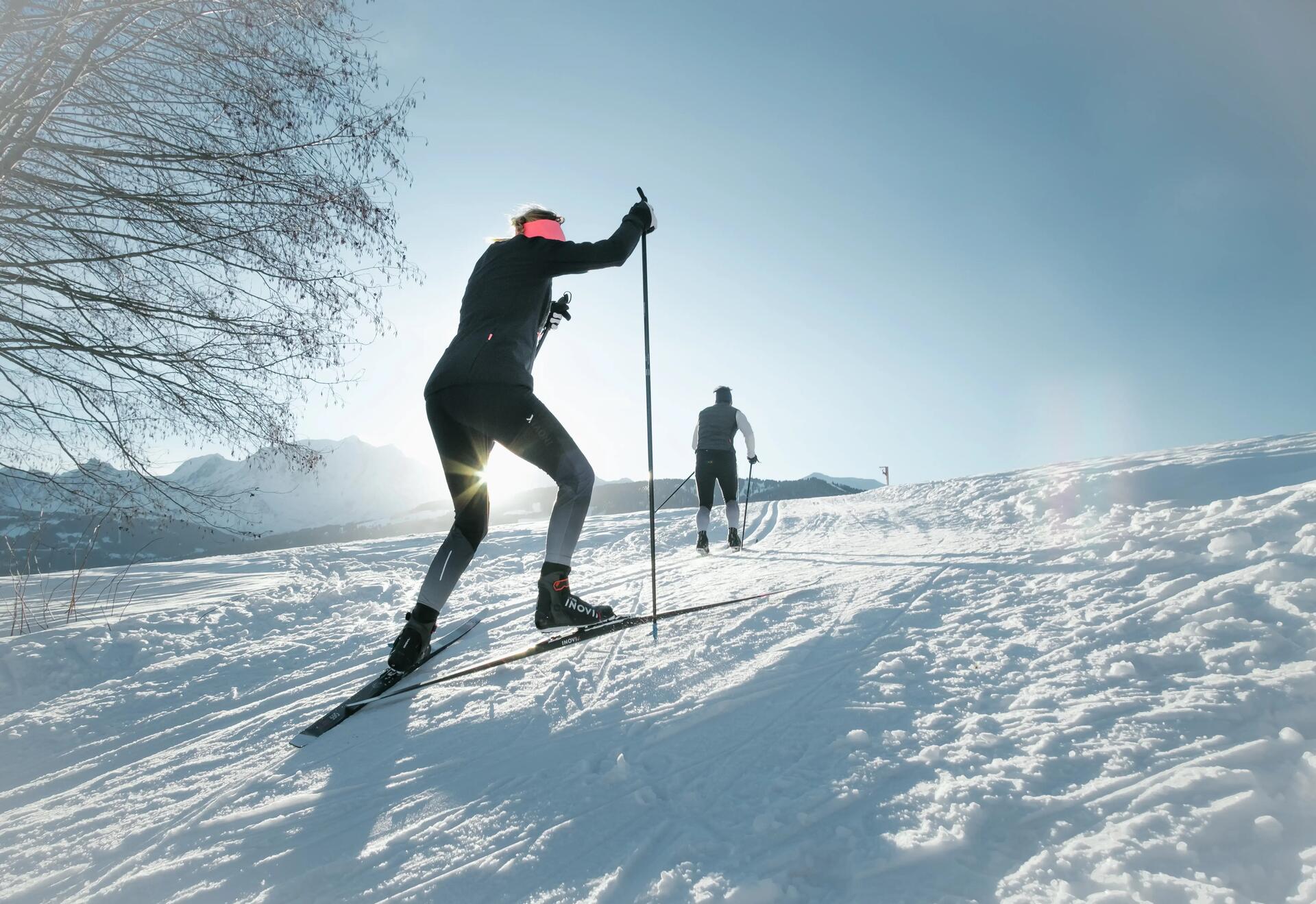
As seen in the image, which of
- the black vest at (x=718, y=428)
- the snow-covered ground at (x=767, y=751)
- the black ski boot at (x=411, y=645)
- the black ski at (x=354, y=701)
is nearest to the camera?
the snow-covered ground at (x=767, y=751)

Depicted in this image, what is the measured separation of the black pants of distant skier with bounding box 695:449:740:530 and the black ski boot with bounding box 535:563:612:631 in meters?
5.14

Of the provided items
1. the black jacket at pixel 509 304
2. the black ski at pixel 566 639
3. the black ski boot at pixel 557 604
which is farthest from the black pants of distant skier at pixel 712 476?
the black jacket at pixel 509 304

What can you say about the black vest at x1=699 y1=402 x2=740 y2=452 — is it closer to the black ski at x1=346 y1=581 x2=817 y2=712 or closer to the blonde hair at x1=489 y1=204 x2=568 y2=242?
the black ski at x1=346 y1=581 x2=817 y2=712

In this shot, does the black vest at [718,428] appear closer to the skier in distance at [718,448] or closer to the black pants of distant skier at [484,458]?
the skier in distance at [718,448]

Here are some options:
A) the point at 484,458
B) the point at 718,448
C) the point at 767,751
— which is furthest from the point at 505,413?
the point at 718,448

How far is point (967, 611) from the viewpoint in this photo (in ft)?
8.89

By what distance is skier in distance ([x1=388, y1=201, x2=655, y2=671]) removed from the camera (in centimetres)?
277

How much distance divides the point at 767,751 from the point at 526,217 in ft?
9.40

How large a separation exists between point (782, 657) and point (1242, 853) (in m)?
1.49

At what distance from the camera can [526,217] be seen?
10.4 feet

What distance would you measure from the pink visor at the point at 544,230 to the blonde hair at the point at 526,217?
0.17 feet

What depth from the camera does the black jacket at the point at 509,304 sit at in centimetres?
277

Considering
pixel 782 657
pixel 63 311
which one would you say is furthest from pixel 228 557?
pixel 782 657

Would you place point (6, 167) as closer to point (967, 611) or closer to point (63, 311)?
point (63, 311)
